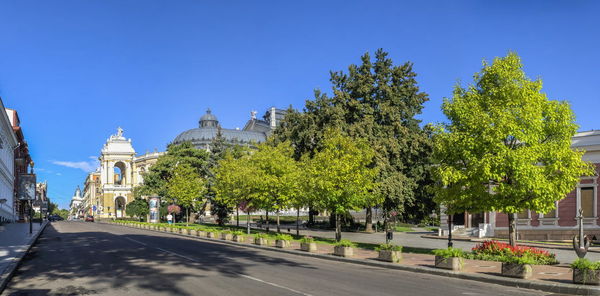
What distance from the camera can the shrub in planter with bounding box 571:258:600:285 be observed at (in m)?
14.0

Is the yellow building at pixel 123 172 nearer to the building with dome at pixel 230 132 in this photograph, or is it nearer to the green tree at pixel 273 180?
the building with dome at pixel 230 132

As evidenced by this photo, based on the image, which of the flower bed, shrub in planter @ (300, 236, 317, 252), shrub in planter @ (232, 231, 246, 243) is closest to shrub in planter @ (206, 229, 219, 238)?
shrub in planter @ (232, 231, 246, 243)

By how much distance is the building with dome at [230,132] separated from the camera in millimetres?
137750

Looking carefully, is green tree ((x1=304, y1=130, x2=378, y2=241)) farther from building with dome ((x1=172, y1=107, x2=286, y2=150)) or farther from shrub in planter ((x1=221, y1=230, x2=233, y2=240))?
building with dome ((x1=172, y1=107, x2=286, y2=150))

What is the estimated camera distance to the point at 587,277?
14125 mm

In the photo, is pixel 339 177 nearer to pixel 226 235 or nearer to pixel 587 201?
pixel 226 235

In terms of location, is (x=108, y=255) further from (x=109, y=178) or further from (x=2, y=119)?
(x=109, y=178)

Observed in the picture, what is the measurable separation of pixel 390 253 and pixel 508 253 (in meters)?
4.52

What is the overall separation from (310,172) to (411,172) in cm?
1794

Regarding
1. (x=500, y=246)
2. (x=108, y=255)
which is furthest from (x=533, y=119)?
(x=108, y=255)

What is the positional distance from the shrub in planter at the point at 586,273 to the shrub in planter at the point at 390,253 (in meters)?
7.67

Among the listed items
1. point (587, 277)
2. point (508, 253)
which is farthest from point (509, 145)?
point (587, 277)

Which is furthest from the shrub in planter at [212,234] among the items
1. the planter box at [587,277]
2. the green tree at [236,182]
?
the planter box at [587,277]

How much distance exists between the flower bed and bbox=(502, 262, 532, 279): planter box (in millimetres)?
2920
